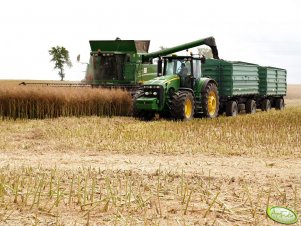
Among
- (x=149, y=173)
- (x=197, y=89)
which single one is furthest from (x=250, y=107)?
(x=149, y=173)

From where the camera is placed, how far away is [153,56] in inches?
732

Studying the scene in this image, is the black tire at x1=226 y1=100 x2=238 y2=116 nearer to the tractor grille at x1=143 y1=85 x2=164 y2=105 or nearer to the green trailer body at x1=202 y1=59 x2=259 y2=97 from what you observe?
the green trailer body at x1=202 y1=59 x2=259 y2=97

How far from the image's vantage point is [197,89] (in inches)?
626

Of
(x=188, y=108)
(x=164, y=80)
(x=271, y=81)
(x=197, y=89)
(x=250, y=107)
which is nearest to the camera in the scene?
(x=164, y=80)

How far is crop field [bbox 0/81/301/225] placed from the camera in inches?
199

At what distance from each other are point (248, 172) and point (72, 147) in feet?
13.9

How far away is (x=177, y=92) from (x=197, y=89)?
120 centimetres

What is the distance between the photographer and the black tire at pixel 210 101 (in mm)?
15973

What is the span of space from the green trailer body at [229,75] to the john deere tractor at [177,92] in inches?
77.1

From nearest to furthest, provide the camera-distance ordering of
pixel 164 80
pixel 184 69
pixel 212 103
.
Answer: pixel 164 80 < pixel 184 69 < pixel 212 103

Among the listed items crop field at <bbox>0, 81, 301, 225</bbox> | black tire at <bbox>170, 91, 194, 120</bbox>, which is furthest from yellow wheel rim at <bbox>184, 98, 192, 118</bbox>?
crop field at <bbox>0, 81, 301, 225</bbox>

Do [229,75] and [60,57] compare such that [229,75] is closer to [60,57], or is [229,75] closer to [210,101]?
[210,101]
